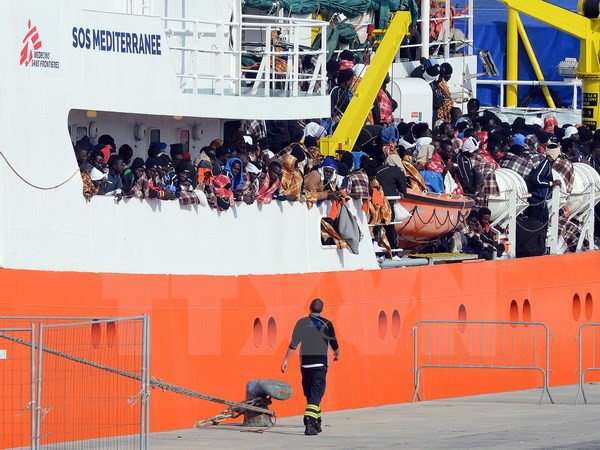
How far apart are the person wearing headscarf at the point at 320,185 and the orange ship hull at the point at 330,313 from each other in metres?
0.83

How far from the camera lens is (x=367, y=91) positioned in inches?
917

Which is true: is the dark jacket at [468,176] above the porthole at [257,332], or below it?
above

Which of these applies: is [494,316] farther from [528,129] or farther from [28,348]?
[28,348]

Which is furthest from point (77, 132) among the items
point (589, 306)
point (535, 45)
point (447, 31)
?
point (535, 45)

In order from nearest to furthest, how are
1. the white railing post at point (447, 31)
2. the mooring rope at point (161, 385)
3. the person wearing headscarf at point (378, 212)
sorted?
1. the mooring rope at point (161, 385)
2. the person wearing headscarf at point (378, 212)
3. the white railing post at point (447, 31)

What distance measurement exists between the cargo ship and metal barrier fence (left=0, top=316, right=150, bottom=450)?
0.05m

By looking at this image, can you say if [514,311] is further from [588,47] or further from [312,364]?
[588,47]

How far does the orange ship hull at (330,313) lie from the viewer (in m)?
16.3

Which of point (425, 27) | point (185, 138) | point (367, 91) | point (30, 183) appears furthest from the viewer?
point (425, 27)

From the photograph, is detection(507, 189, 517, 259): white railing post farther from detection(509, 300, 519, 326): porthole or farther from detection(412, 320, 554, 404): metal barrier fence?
detection(412, 320, 554, 404): metal barrier fence

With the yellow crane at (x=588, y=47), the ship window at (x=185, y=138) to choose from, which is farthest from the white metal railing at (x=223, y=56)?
the yellow crane at (x=588, y=47)

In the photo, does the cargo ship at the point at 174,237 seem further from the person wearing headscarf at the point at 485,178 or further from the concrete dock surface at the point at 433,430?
the person wearing headscarf at the point at 485,178

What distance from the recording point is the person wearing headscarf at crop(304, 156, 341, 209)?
61.4 ft

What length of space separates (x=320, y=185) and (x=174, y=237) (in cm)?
238
